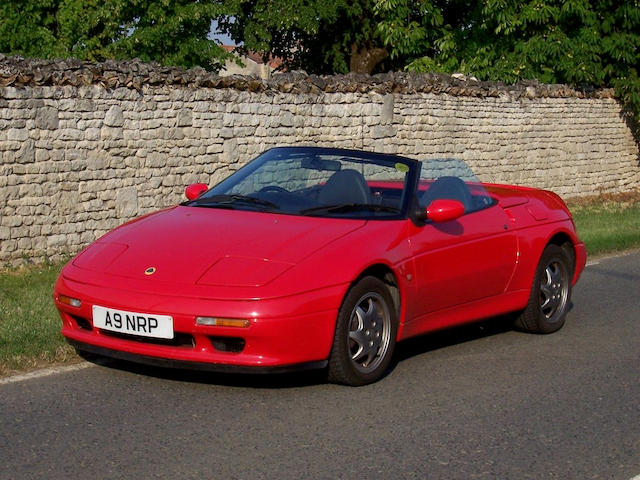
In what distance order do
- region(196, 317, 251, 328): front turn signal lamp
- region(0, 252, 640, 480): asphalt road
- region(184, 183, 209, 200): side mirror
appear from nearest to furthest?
region(0, 252, 640, 480): asphalt road < region(196, 317, 251, 328): front turn signal lamp < region(184, 183, 209, 200): side mirror

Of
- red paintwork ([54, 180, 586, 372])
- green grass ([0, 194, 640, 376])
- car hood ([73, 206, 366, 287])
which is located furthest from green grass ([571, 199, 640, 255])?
car hood ([73, 206, 366, 287])

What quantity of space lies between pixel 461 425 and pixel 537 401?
768 mm

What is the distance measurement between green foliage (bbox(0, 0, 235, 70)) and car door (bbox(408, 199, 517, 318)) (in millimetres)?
19811

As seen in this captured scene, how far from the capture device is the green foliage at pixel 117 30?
2686 centimetres

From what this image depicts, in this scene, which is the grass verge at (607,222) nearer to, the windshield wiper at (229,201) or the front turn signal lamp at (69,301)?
the windshield wiper at (229,201)

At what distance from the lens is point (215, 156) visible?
15.6 meters

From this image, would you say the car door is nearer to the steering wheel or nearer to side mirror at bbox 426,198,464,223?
side mirror at bbox 426,198,464,223

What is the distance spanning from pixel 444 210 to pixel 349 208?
60 centimetres

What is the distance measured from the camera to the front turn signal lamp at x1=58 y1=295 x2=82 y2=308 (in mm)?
6402

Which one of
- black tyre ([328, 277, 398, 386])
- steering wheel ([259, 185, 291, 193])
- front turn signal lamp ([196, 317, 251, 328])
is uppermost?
steering wheel ([259, 185, 291, 193])

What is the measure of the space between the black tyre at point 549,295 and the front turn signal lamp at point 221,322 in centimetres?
305

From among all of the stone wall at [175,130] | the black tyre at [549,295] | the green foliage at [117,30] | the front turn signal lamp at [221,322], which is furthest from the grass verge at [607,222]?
the green foliage at [117,30]

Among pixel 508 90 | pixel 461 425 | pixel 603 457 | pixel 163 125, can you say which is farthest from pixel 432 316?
pixel 508 90

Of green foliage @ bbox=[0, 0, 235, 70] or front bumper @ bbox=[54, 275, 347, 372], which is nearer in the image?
front bumper @ bbox=[54, 275, 347, 372]
